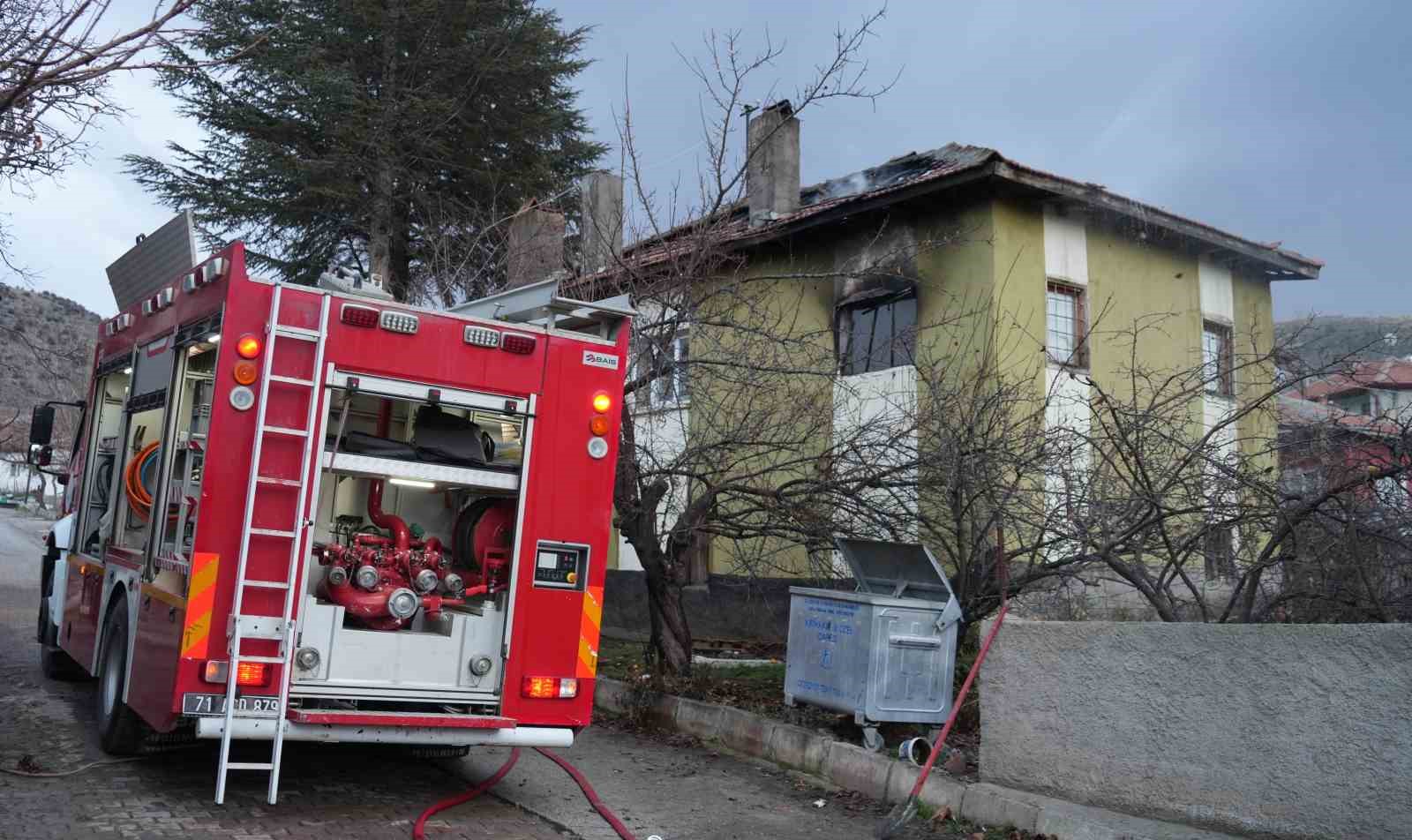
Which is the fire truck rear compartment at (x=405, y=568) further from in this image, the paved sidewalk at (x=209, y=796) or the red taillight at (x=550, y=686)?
the paved sidewalk at (x=209, y=796)

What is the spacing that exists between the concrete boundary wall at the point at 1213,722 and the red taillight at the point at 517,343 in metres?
3.52

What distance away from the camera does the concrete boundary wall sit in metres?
5.30

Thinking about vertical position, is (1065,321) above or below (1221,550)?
above

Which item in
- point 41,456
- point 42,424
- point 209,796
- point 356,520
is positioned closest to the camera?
point 209,796

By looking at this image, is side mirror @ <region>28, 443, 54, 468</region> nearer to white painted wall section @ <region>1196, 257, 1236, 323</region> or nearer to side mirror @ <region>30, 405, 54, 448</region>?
side mirror @ <region>30, 405, 54, 448</region>

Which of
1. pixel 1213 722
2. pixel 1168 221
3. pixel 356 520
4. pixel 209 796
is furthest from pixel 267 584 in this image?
pixel 1168 221

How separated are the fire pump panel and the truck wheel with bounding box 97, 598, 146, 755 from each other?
110 inches

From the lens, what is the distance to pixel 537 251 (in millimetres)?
14578

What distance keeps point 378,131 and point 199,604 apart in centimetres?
1372

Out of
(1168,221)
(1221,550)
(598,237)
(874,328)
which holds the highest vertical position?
(1168,221)

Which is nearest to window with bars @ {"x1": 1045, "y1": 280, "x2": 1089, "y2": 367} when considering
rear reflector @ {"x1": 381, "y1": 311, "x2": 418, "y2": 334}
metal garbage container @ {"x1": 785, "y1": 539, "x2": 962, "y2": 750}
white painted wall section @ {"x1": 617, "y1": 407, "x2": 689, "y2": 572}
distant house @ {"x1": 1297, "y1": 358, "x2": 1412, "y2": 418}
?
white painted wall section @ {"x1": 617, "y1": 407, "x2": 689, "y2": 572}

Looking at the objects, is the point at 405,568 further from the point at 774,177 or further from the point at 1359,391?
the point at 774,177

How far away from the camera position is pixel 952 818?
272 inches

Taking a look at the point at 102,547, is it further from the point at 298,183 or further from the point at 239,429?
the point at 298,183
